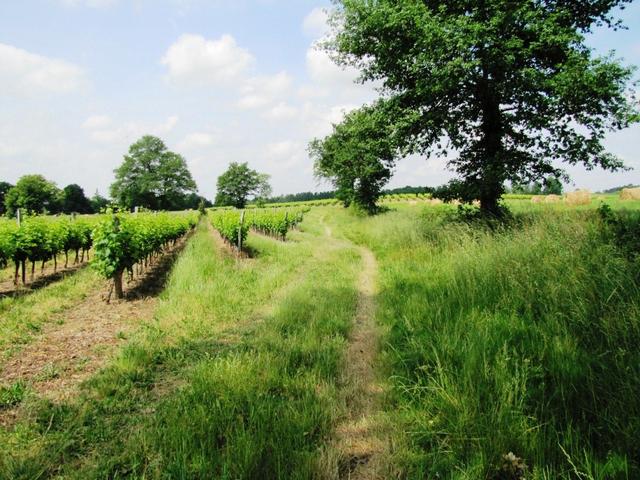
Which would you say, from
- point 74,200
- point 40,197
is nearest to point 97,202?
point 74,200

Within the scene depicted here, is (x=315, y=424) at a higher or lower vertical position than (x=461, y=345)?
lower

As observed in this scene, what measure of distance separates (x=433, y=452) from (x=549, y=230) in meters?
5.89

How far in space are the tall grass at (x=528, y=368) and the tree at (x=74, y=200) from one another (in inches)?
3560

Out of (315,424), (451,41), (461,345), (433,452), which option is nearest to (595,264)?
(461,345)

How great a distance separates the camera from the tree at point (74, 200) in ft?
249

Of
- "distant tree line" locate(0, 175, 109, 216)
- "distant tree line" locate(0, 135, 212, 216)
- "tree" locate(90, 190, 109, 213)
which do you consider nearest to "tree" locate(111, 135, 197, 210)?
"distant tree line" locate(0, 135, 212, 216)

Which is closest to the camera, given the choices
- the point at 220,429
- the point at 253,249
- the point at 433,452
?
the point at 433,452

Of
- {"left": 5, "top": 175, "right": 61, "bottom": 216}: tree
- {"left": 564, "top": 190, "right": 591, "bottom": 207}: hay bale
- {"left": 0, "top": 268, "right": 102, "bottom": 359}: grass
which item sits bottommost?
{"left": 0, "top": 268, "right": 102, "bottom": 359}: grass

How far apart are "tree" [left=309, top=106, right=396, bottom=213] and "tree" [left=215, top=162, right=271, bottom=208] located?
47678mm

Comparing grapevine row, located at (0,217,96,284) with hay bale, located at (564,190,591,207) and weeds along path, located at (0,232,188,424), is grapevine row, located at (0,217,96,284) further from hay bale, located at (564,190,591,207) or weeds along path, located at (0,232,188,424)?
hay bale, located at (564,190,591,207)

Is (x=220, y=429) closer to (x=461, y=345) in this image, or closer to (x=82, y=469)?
(x=82, y=469)

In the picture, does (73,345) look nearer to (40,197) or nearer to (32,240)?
(32,240)

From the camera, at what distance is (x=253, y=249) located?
16062 millimetres

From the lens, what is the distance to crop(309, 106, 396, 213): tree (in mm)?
11945
